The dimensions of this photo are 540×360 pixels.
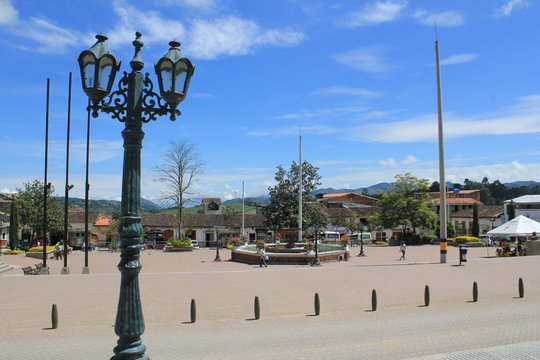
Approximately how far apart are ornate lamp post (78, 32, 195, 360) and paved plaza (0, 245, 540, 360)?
14.8 ft

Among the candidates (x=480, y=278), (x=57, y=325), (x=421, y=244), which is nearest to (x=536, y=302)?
(x=480, y=278)

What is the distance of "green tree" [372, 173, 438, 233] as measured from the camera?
176 feet

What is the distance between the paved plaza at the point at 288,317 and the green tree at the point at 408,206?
98.1 ft

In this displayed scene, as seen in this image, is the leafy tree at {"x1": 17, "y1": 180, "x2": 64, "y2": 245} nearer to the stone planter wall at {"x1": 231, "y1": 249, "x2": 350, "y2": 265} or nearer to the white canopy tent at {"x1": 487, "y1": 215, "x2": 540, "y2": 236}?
the stone planter wall at {"x1": 231, "y1": 249, "x2": 350, "y2": 265}

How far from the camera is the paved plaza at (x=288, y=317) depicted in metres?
10.4

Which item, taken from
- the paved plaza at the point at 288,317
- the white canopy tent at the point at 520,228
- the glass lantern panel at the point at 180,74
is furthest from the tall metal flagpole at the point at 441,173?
the glass lantern panel at the point at 180,74

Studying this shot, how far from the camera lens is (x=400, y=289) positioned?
62.3 feet

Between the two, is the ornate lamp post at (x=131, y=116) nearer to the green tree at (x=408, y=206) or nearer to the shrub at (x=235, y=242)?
the shrub at (x=235, y=242)

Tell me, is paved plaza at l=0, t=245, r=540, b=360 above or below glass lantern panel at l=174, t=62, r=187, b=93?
below

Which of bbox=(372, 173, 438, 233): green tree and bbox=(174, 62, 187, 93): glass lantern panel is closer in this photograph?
bbox=(174, 62, 187, 93): glass lantern panel

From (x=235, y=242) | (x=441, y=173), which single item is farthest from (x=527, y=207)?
(x=441, y=173)

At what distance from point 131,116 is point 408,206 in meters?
51.0

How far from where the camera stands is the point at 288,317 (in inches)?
553

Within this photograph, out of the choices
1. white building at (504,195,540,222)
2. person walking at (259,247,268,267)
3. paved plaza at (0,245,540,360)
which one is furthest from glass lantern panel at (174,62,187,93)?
white building at (504,195,540,222)
